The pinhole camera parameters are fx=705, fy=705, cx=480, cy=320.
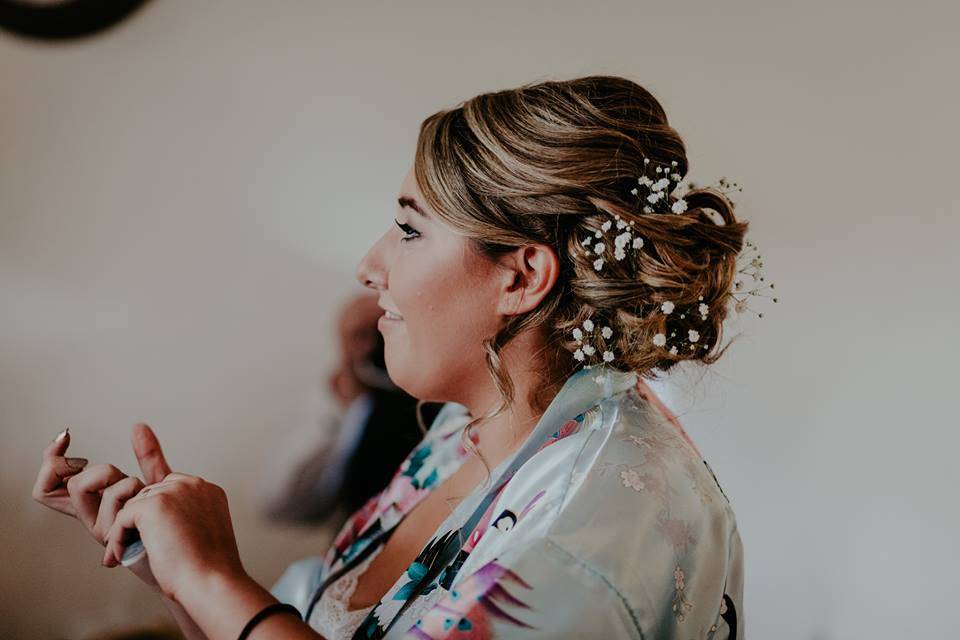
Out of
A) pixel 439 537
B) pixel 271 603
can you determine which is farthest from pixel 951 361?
pixel 271 603

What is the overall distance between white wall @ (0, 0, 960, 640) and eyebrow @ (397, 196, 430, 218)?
31cm

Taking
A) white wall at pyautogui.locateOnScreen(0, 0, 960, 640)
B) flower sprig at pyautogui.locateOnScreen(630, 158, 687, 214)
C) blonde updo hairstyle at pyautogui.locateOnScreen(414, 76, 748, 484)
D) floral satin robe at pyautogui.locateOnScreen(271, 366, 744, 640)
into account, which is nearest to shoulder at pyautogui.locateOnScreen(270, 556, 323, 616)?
white wall at pyautogui.locateOnScreen(0, 0, 960, 640)

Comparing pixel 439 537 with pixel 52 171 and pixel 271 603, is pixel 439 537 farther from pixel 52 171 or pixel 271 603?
pixel 52 171

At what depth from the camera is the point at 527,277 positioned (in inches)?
34.9

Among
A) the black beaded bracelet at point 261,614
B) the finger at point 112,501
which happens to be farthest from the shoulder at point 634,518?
the finger at point 112,501

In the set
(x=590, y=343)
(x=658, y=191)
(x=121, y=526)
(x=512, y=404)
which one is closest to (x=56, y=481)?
(x=121, y=526)

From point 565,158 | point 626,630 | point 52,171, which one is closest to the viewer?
point 626,630

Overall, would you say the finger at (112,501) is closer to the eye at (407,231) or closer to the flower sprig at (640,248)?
the eye at (407,231)

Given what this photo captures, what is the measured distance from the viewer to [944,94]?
1.08 metres

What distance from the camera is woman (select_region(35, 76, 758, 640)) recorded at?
0.69m

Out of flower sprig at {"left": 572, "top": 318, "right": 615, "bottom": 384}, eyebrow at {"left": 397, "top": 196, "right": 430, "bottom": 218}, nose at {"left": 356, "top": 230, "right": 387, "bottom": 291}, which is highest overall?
eyebrow at {"left": 397, "top": 196, "right": 430, "bottom": 218}

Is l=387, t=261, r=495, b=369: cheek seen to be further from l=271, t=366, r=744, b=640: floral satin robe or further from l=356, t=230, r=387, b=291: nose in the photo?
l=271, t=366, r=744, b=640: floral satin robe

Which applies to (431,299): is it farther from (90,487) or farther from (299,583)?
(299,583)

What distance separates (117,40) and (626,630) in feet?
3.41
